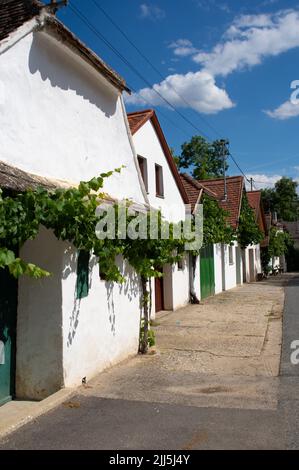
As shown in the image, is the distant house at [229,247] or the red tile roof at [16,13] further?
the distant house at [229,247]

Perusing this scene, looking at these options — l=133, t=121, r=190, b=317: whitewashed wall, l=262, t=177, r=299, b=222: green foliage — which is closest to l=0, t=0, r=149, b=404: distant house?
l=133, t=121, r=190, b=317: whitewashed wall

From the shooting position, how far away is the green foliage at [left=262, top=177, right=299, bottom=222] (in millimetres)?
64188

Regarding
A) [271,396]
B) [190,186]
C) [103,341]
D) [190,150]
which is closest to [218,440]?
[271,396]

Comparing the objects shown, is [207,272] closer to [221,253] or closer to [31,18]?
[221,253]

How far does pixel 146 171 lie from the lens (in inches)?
527

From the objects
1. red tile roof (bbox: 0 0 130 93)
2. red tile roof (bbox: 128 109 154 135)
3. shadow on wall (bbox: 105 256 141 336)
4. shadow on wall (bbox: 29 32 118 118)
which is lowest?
shadow on wall (bbox: 105 256 141 336)

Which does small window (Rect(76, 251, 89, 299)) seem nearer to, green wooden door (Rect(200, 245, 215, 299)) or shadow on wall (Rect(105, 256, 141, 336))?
shadow on wall (Rect(105, 256, 141, 336))

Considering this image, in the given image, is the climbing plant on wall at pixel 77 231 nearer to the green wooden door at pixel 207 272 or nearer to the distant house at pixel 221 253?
the green wooden door at pixel 207 272

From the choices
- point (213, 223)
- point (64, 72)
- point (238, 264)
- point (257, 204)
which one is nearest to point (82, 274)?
point (64, 72)

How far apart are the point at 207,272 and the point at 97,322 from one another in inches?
497

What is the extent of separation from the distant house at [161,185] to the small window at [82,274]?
21.4ft

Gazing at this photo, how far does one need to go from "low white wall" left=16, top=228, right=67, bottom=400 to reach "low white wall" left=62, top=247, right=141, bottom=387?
116 mm

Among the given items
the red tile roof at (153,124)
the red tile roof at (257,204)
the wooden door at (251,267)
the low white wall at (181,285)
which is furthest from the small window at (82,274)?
the wooden door at (251,267)

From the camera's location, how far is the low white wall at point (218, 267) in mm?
20719
